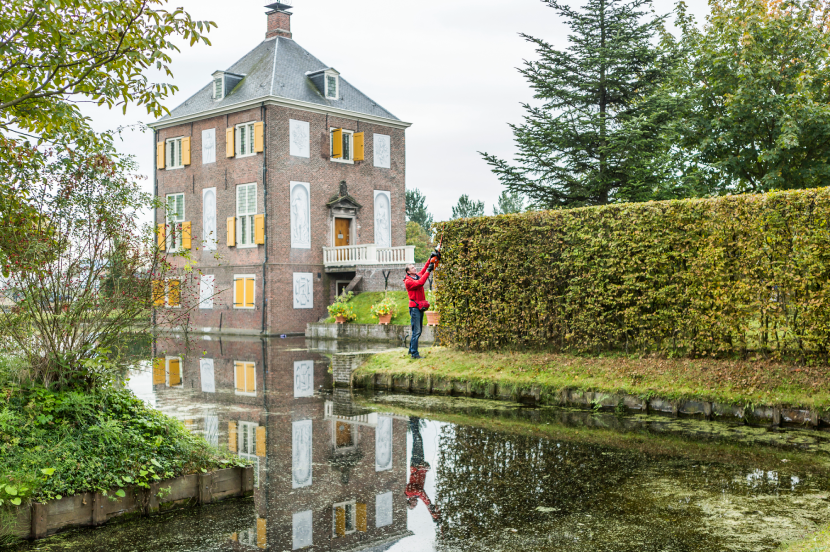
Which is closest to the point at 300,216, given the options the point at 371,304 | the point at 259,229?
the point at 259,229

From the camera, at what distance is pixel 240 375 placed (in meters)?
15.8

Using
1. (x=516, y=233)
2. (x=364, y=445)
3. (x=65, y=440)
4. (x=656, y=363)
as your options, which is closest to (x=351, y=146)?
(x=516, y=233)

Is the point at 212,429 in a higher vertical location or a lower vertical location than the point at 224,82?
lower

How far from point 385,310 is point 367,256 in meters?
4.84

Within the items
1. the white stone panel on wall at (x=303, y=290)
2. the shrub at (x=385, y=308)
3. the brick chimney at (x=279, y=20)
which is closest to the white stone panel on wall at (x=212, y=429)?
the shrub at (x=385, y=308)

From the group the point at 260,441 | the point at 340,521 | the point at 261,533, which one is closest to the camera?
the point at 261,533

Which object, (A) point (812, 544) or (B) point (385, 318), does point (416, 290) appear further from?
(B) point (385, 318)

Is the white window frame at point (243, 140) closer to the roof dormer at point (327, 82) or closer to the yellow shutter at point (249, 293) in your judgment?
the roof dormer at point (327, 82)

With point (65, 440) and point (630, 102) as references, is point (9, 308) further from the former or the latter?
point (630, 102)

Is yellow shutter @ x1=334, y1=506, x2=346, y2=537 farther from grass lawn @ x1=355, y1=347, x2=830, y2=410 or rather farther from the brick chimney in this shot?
the brick chimney

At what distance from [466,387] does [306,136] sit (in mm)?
22404

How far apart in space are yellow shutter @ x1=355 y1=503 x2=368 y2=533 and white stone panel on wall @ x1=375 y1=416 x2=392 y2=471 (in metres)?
1.28

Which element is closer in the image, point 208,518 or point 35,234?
point 208,518

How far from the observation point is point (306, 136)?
107ft
